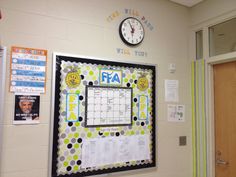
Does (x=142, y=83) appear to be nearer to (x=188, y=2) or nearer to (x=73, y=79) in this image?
(x=73, y=79)

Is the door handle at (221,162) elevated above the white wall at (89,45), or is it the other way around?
the white wall at (89,45)

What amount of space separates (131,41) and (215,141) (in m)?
1.57

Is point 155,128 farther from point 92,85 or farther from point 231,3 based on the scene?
point 231,3

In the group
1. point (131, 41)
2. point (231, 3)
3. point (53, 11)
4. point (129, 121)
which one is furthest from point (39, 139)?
point (231, 3)

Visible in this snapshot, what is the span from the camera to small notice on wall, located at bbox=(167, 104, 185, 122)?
263 cm

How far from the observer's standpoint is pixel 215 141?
2.54 metres

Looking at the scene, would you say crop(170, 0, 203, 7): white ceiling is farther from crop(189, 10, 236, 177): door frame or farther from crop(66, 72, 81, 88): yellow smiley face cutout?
crop(66, 72, 81, 88): yellow smiley face cutout

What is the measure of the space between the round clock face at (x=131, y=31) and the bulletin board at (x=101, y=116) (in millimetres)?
280

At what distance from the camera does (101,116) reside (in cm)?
217

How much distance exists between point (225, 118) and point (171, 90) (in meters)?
0.70

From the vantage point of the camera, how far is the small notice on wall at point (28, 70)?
72.2 inches

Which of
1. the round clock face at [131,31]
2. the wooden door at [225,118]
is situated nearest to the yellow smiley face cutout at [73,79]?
the round clock face at [131,31]

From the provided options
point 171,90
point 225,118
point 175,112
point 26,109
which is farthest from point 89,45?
point 225,118

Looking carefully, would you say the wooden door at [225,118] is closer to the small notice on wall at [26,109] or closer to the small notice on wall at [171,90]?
the small notice on wall at [171,90]
